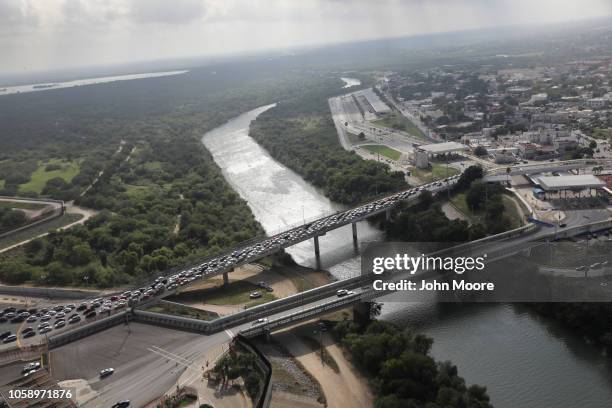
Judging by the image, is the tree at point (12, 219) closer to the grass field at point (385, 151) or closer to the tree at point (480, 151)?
the grass field at point (385, 151)

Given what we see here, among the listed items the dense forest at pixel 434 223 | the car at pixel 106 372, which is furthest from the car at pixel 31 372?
the dense forest at pixel 434 223

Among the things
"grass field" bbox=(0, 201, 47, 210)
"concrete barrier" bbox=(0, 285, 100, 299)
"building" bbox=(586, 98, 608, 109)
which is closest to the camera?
"concrete barrier" bbox=(0, 285, 100, 299)

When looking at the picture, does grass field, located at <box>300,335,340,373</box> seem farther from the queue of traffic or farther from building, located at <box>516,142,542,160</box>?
building, located at <box>516,142,542,160</box>

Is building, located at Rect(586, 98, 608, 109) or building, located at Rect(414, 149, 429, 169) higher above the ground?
building, located at Rect(586, 98, 608, 109)

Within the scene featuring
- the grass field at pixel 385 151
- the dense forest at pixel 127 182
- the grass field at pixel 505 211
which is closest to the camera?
the dense forest at pixel 127 182

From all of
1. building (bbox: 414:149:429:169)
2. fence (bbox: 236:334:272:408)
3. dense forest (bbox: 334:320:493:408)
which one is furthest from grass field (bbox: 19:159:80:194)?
dense forest (bbox: 334:320:493:408)
